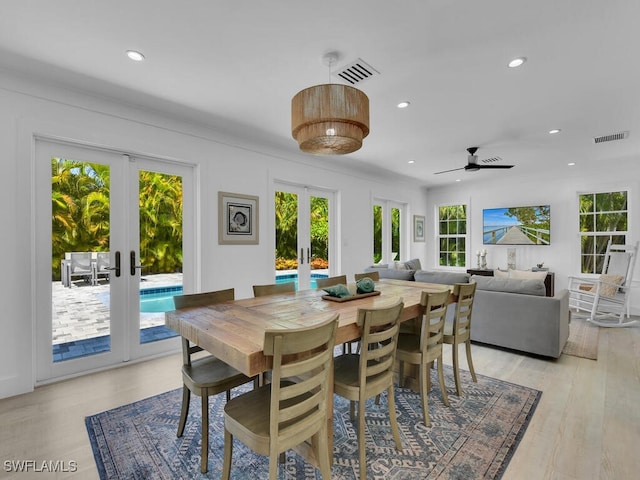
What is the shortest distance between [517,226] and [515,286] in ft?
11.9

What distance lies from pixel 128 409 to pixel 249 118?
2861 millimetres

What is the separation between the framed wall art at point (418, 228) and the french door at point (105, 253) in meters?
5.08

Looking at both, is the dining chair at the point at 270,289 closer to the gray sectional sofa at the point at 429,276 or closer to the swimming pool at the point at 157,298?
the swimming pool at the point at 157,298

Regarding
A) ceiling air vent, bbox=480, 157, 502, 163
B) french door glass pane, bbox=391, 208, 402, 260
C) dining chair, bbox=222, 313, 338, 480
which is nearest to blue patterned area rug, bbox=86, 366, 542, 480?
dining chair, bbox=222, 313, 338, 480

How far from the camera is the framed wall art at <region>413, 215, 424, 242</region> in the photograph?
7.21 meters

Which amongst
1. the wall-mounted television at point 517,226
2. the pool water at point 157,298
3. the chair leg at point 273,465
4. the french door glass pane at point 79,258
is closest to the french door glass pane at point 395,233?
the wall-mounted television at point 517,226

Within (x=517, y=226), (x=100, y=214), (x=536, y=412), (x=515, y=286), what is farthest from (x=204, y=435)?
(x=517, y=226)

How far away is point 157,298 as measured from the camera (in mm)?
3434

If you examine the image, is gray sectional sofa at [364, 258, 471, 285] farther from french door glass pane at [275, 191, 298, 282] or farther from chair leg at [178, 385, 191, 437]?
chair leg at [178, 385, 191, 437]

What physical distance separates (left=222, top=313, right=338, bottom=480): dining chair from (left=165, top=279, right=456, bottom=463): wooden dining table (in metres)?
0.11

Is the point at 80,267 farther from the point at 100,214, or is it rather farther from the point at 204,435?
the point at 204,435

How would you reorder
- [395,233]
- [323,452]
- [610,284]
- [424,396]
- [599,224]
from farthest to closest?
[395,233]
[599,224]
[610,284]
[424,396]
[323,452]

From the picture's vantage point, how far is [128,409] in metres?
2.32

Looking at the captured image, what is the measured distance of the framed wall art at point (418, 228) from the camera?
721 centimetres
